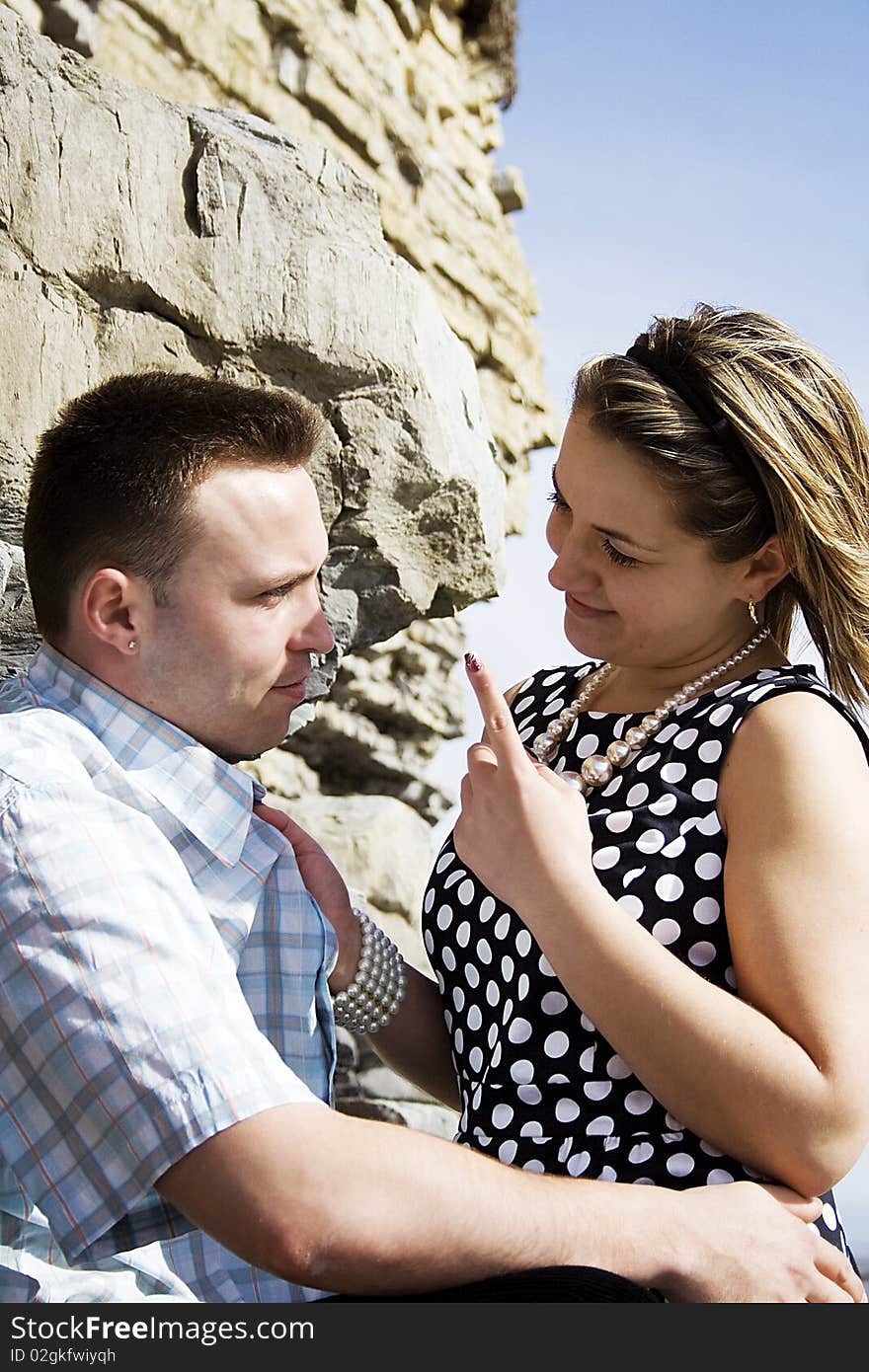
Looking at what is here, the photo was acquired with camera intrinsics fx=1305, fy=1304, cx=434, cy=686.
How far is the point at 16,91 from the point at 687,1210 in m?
1.81

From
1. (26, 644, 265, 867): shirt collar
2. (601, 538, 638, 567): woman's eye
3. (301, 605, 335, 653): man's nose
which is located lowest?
(26, 644, 265, 867): shirt collar

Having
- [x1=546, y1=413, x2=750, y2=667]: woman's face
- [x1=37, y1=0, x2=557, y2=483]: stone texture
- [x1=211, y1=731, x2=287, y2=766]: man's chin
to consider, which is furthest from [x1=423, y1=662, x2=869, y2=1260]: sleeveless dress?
[x1=37, y1=0, x2=557, y2=483]: stone texture

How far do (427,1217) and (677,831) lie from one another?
25.7 inches

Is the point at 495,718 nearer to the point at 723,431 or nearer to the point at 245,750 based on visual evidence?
the point at 245,750

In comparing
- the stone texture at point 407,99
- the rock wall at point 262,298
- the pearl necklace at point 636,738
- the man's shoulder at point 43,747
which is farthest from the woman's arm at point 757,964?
the stone texture at point 407,99

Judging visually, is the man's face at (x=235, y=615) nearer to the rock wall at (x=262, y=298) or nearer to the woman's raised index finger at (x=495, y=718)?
the woman's raised index finger at (x=495, y=718)

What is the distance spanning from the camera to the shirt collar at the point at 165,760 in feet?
5.21

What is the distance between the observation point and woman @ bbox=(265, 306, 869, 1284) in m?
1.54

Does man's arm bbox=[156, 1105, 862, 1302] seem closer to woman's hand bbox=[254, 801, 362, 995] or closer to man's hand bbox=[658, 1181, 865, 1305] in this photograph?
man's hand bbox=[658, 1181, 865, 1305]

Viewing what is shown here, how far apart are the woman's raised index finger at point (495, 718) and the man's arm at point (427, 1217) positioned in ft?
1.71

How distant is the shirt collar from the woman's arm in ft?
1.09

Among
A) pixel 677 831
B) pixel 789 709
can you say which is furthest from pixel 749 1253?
pixel 789 709

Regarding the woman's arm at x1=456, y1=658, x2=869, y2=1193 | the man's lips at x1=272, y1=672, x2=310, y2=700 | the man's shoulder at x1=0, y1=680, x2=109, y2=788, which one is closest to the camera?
the man's shoulder at x1=0, y1=680, x2=109, y2=788

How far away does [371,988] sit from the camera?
1942mm
